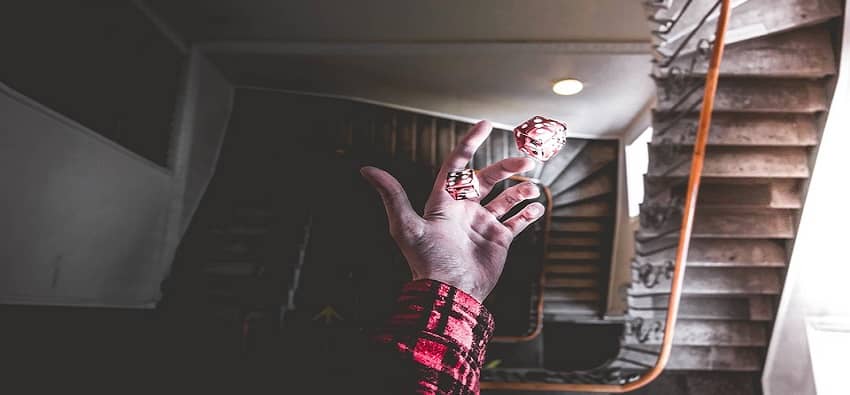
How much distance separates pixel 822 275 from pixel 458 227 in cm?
306

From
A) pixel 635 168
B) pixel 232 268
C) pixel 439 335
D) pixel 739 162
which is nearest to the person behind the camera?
pixel 439 335

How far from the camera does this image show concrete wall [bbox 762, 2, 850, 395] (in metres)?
3.00

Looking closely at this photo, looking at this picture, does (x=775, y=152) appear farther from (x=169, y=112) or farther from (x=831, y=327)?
(x=169, y=112)

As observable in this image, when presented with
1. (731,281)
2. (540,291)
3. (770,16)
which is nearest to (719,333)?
(731,281)

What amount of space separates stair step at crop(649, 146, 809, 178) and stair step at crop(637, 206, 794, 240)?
0.74ft

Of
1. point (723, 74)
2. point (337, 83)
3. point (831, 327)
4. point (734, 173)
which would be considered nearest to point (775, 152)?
point (734, 173)

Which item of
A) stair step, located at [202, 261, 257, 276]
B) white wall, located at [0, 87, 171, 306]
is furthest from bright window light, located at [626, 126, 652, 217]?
white wall, located at [0, 87, 171, 306]

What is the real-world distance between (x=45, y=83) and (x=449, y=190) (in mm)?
3261

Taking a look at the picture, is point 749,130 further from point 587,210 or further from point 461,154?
point 461,154

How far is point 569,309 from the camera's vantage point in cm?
541

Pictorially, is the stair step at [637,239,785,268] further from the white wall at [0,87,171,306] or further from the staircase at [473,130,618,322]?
the white wall at [0,87,171,306]

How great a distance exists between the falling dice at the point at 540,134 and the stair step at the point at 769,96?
2.49 meters

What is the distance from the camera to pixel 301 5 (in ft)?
13.9

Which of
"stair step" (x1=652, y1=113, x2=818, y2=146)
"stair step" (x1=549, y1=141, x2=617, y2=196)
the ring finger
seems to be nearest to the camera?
the ring finger
